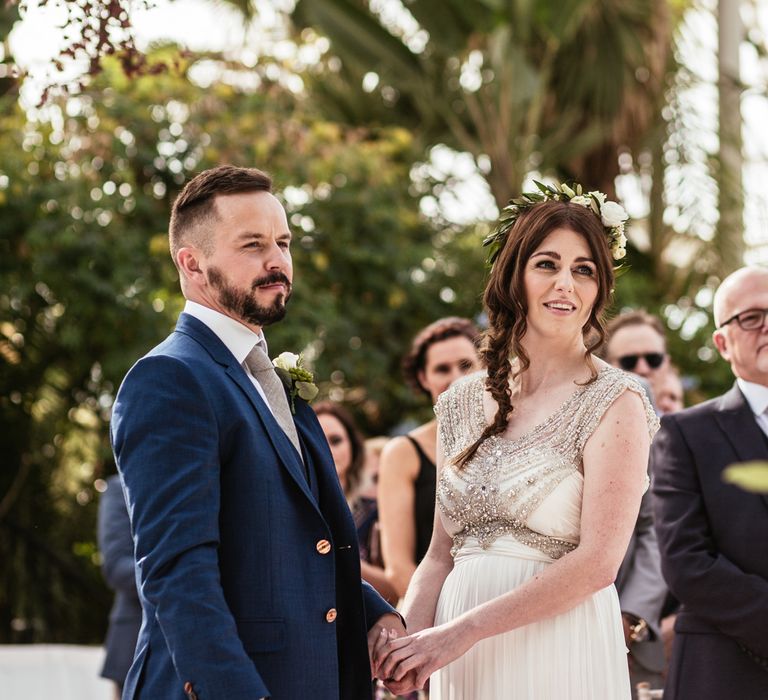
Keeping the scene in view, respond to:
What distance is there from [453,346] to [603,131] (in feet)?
26.1

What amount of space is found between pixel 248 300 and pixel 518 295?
2.79ft

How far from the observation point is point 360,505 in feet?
21.2

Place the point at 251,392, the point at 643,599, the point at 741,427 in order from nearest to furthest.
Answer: the point at 251,392 < the point at 741,427 < the point at 643,599

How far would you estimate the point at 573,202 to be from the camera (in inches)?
145

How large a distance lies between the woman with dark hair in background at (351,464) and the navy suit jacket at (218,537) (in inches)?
114

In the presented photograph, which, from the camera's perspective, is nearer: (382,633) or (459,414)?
(382,633)

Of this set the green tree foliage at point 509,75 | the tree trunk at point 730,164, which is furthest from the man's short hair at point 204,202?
the green tree foliage at point 509,75

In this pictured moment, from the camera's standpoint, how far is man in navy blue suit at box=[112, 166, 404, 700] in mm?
2766

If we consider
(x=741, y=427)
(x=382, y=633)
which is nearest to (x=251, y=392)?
(x=382, y=633)

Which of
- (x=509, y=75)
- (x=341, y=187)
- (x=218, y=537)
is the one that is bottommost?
(x=218, y=537)

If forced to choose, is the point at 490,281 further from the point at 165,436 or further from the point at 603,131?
the point at 603,131

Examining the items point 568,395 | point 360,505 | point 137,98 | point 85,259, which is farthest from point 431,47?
point 568,395

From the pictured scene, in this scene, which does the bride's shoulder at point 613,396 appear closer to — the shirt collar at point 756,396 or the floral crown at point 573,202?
the floral crown at point 573,202

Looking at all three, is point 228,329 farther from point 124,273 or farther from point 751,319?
point 124,273
